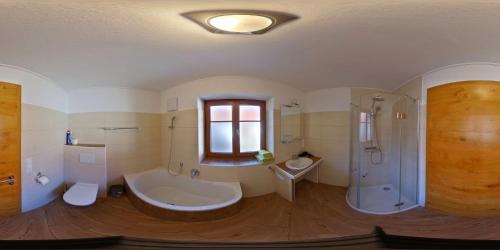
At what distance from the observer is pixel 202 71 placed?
128 cm

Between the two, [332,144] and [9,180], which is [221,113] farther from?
[9,180]

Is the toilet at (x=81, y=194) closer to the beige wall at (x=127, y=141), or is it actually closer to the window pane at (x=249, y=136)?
the beige wall at (x=127, y=141)

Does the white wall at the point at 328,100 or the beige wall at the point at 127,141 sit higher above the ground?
the white wall at the point at 328,100

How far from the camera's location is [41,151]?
103 centimetres

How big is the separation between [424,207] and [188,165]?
1.69 meters

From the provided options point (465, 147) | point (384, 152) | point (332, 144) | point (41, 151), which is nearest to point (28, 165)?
point (41, 151)

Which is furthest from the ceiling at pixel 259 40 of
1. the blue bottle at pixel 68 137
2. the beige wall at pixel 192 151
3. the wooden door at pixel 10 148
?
the beige wall at pixel 192 151

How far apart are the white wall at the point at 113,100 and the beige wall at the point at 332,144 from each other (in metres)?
1.34

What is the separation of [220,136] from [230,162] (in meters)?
0.28

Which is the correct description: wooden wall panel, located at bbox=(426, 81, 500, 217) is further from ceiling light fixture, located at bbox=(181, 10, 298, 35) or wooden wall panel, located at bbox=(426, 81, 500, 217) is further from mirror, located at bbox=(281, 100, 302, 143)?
ceiling light fixture, located at bbox=(181, 10, 298, 35)

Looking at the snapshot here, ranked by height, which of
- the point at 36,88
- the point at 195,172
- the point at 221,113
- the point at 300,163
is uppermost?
the point at 36,88

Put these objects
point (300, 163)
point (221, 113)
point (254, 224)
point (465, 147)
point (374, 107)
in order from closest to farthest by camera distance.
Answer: point (254, 224), point (465, 147), point (374, 107), point (300, 163), point (221, 113)

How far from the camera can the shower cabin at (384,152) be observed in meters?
1.13

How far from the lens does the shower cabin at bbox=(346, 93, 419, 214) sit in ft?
3.72
